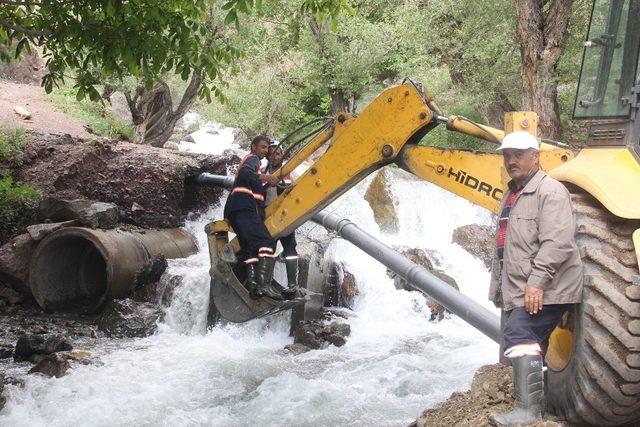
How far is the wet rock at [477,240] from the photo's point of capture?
13289 mm

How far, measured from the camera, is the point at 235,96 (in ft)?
73.3

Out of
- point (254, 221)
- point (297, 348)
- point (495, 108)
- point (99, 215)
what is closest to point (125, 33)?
point (254, 221)

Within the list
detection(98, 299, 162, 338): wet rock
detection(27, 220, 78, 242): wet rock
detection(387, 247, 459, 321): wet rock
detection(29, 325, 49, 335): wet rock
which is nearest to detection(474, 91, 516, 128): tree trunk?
detection(387, 247, 459, 321): wet rock

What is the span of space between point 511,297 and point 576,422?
68cm

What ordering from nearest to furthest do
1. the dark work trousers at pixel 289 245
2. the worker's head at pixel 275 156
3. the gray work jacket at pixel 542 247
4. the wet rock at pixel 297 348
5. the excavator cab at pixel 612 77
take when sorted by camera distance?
1. the gray work jacket at pixel 542 247
2. the excavator cab at pixel 612 77
3. the worker's head at pixel 275 156
4. the dark work trousers at pixel 289 245
5. the wet rock at pixel 297 348

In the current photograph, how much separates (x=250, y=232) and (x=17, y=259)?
4.76 meters

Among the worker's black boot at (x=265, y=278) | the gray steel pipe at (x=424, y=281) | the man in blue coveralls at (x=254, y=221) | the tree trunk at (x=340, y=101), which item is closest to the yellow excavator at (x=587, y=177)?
the man in blue coveralls at (x=254, y=221)

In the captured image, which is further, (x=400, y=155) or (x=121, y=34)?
(x=121, y=34)

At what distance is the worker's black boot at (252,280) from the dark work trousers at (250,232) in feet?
0.33

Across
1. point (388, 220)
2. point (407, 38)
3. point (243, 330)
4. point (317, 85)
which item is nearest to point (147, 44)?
point (243, 330)

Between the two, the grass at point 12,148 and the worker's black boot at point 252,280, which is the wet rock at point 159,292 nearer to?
the grass at point 12,148

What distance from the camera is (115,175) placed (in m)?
10.8

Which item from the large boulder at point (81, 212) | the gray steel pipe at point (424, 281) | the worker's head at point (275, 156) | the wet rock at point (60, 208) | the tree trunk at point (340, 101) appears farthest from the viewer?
the tree trunk at point (340, 101)

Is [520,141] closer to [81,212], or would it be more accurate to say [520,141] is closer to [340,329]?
[340,329]
